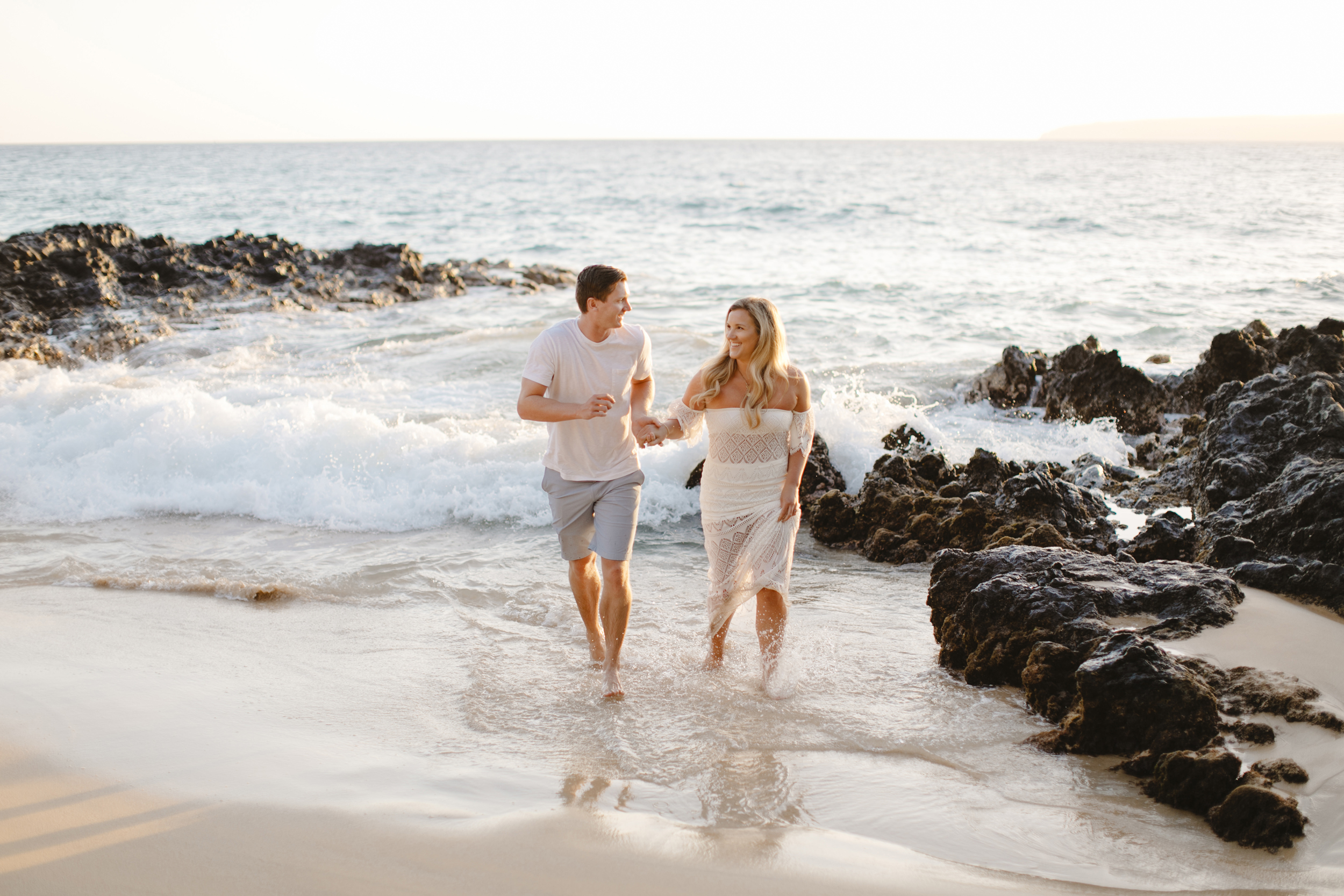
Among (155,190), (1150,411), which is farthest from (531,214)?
(1150,411)

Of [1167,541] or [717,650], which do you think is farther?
[1167,541]

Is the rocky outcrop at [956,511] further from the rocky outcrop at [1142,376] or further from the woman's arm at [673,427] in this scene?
the rocky outcrop at [1142,376]

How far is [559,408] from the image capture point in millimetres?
4438

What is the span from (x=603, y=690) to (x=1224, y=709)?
2.84 meters

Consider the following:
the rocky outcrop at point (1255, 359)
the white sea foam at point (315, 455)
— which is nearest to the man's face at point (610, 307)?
the white sea foam at point (315, 455)

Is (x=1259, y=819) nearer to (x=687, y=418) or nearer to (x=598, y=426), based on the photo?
(x=687, y=418)

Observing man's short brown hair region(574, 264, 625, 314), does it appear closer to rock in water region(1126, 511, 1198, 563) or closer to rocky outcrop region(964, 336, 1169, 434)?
rock in water region(1126, 511, 1198, 563)

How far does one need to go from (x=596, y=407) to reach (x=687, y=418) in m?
0.51

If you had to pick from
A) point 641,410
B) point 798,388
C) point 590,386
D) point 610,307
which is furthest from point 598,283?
point 798,388

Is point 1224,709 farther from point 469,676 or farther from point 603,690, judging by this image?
point 469,676

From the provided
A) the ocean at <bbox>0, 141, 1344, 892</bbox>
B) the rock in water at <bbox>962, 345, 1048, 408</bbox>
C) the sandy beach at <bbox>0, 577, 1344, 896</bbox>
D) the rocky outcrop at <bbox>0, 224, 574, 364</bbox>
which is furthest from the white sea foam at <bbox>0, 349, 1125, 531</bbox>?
the rocky outcrop at <bbox>0, 224, 574, 364</bbox>

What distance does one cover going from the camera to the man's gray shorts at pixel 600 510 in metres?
4.70

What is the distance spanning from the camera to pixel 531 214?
39125mm

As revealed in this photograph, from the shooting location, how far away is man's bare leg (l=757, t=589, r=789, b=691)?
15.7 feet
